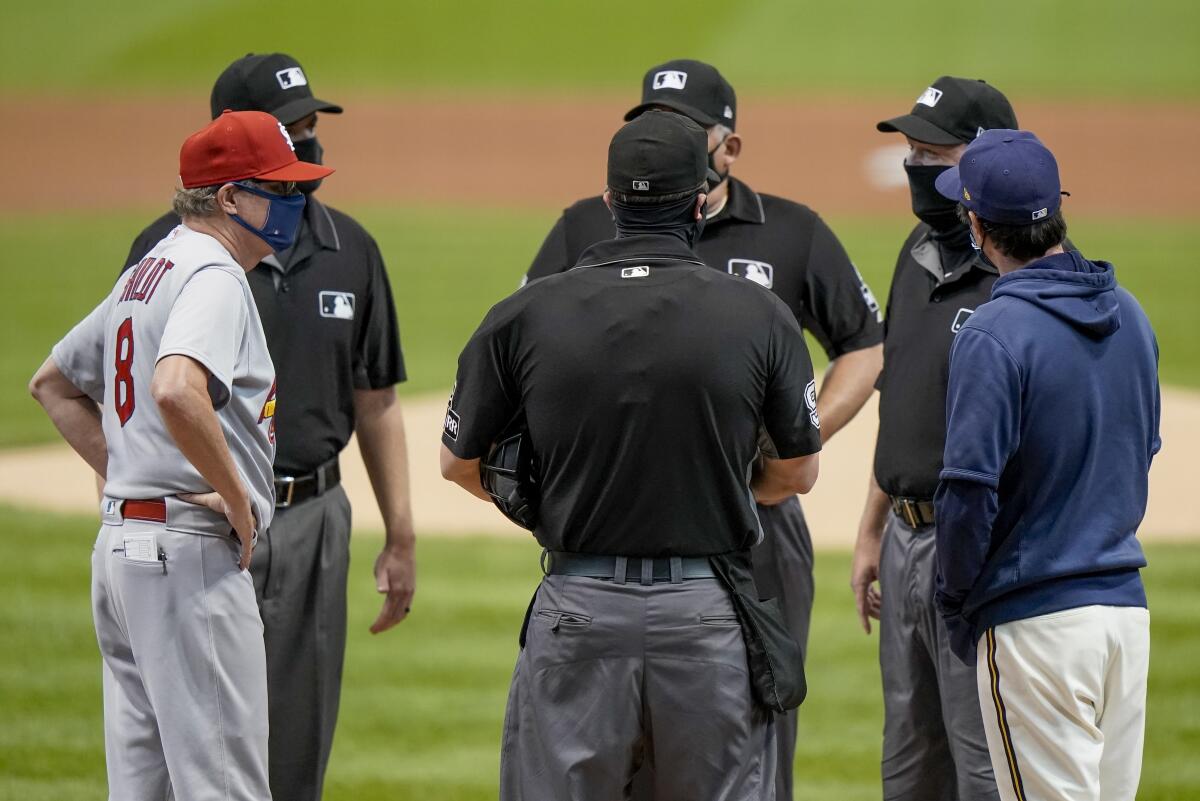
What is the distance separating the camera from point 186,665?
10.8ft

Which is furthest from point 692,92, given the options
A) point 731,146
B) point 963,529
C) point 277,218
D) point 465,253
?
point 465,253

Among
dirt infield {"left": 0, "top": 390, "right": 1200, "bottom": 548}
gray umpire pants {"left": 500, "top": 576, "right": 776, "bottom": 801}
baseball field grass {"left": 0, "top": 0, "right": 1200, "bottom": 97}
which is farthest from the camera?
baseball field grass {"left": 0, "top": 0, "right": 1200, "bottom": 97}

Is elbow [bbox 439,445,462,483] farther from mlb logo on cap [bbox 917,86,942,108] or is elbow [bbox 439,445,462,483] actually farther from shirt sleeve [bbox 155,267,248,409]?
mlb logo on cap [bbox 917,86,942,108]

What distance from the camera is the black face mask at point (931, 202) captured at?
13.7 ft

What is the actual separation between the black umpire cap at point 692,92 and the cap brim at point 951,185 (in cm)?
101

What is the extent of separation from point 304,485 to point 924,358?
1752 mm

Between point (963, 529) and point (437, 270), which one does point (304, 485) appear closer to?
point (963, 529)

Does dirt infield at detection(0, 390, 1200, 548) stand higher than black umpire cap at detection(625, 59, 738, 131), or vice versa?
black umpire cap at detection(625, 59, 738, 131)

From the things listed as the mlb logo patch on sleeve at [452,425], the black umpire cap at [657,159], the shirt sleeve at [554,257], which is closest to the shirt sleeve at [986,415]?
the black umpire cap at [657,159]

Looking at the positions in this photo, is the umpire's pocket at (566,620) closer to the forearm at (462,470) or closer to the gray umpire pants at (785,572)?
the forearm at (462,470)

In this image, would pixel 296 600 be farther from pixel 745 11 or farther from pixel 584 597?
pixel 745 11

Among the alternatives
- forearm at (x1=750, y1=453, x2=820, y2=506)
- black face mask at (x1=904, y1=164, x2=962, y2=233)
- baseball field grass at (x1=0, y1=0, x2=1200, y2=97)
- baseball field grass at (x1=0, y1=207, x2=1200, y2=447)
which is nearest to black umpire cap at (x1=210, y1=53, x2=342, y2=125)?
black face mask at (x1=904, y1=164, x2=962, y2=233)

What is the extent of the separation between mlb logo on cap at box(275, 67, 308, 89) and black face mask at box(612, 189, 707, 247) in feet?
5.31

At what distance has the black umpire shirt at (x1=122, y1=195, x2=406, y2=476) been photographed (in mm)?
4199
